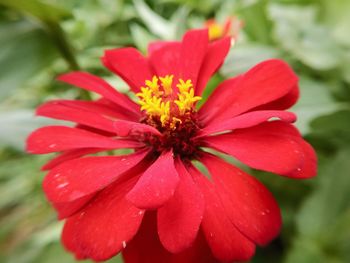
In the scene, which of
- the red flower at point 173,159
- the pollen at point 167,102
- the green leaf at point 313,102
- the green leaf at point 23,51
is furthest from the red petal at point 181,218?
the green leaf at point 23,51

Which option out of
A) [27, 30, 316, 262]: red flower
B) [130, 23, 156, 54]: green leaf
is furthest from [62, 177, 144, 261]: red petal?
[130, 23, 156, 54]: green leaf

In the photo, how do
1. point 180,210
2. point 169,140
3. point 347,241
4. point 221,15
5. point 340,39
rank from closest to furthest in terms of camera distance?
point 180,210 < point 169,140 < point 347,241 < point 340,39 < point 221,15

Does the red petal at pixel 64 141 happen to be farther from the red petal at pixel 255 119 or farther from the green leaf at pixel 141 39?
the green leaf at pixel 141 39

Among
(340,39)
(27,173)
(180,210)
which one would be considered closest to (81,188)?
(180,210)

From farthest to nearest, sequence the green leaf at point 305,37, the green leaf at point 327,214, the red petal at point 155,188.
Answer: the green leaf at point 305,37
the green leaf at point 327,214
the red petal at point 155,188

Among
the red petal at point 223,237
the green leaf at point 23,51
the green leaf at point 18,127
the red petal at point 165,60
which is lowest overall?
the red petal at point 223,237

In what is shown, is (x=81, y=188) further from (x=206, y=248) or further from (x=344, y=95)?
(x=344, y=95)

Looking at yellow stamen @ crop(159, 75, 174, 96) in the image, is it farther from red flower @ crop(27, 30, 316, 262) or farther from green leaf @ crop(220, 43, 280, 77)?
green leaf @ crop(220, 43, 280, 77)

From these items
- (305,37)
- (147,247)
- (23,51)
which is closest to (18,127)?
(23,51)
